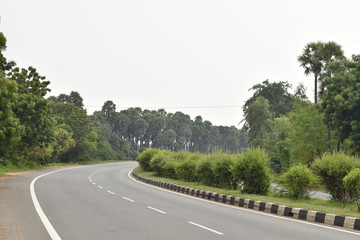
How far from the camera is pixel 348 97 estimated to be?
98.0 feet

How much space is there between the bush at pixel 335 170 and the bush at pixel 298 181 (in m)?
0.35

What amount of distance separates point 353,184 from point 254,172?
5704 millimetres

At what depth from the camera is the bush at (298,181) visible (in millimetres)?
16406

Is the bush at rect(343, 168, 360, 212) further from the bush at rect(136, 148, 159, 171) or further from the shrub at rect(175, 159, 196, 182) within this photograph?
the bush at rect(136, 148, 159, 171)

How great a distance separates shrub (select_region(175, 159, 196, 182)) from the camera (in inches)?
1154

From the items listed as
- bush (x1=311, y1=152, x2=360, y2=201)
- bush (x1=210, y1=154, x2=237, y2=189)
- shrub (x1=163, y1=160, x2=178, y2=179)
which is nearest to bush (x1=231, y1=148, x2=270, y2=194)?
bush (x1=210, y1=154, x2=237, y2=189)

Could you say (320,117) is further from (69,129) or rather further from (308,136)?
(69,129)

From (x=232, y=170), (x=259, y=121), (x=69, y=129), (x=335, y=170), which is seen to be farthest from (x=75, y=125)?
(x=335, y=170)

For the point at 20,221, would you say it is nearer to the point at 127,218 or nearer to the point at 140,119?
the point at 127,218

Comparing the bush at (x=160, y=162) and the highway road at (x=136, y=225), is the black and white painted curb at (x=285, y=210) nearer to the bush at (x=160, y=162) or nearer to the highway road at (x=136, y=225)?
the highway road at (x=136, y=225)

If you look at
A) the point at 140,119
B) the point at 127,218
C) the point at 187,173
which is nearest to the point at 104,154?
the point at 140,119

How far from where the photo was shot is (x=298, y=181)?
16.5 metres

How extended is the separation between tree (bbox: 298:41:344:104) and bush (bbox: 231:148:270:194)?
2487 cm

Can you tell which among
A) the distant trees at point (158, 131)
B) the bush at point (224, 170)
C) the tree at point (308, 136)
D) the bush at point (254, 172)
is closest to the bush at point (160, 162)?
the bush at point (224, 170)
